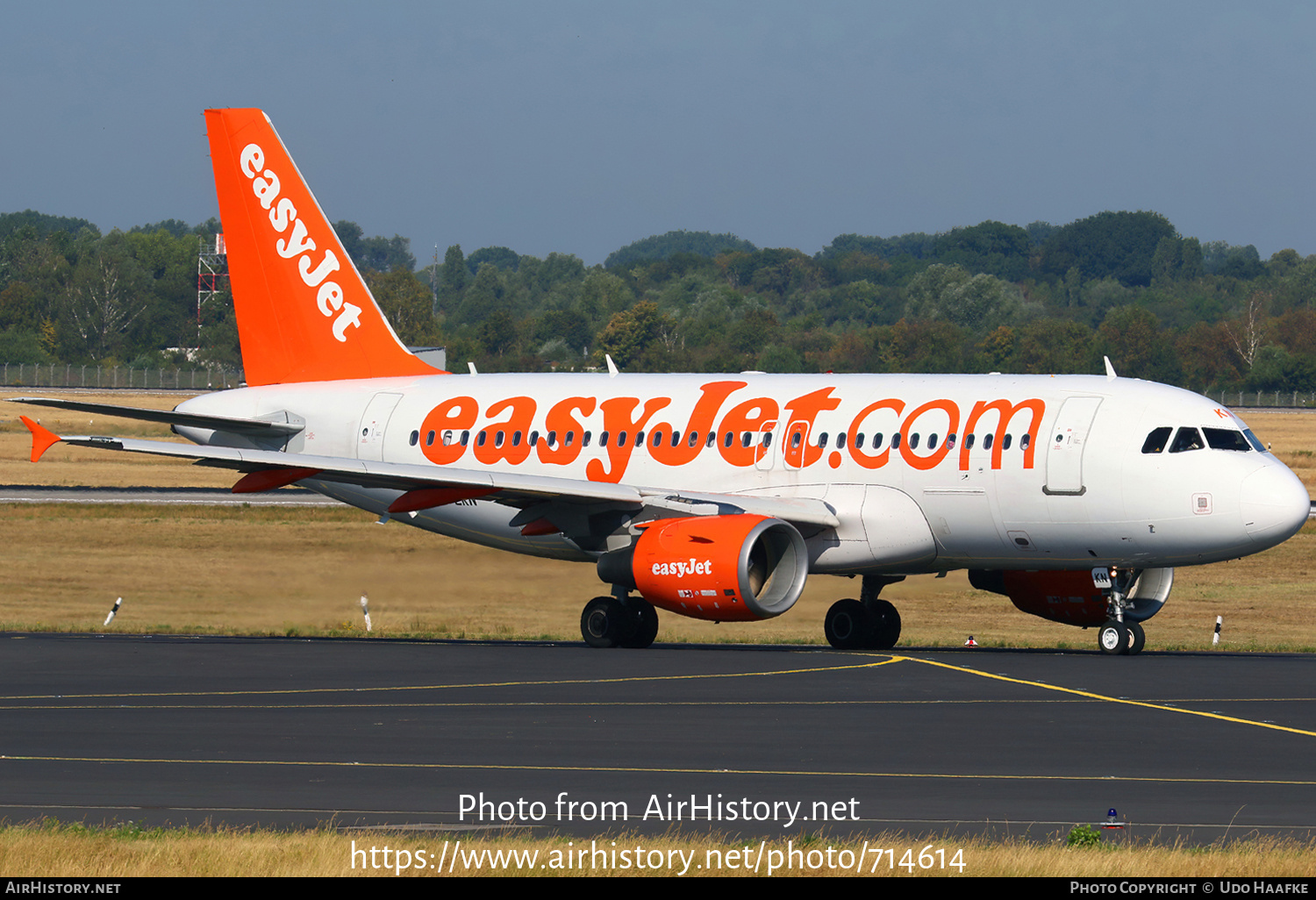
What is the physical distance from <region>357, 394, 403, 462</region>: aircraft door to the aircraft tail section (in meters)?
1.47

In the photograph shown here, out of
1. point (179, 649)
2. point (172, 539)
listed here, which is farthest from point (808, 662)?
point (172, 539)

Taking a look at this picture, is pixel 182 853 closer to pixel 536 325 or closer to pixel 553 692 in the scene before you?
pixel 553 692

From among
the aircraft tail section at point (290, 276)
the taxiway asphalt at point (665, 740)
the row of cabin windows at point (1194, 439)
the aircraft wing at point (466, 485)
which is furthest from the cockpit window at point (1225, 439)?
the aircraft tail section at point (290, 276)

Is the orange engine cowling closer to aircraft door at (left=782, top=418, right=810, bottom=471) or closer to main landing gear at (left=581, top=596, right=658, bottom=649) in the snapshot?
aircraft door at (left=782, top=418, right=810, bottom=471)

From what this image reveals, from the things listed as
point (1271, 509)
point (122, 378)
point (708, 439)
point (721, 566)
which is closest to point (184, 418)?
point (708, 439)

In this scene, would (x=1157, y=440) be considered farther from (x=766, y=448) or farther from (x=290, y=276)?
(x=290, y=276)

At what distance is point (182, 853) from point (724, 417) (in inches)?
894

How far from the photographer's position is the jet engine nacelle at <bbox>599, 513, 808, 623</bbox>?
31.0 metres

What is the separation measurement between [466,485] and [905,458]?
7.68 meters

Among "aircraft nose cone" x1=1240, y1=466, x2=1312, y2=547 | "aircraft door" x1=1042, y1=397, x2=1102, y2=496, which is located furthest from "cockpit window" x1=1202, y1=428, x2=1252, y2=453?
"aircraft door" x1=1042, y1=397, x2=1102, y2=496

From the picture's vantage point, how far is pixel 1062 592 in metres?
34.9

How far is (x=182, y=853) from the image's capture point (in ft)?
46.0

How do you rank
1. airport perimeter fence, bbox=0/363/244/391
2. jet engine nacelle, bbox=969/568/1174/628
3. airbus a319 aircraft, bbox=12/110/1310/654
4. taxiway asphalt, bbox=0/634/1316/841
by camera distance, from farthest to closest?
airport perimeter fence, bbox=0/363/244/391 < jet engine nacelle, bbox=969/568/1174/628 < airbus a319 aircraft, bbox=12/110/1310/654 < taxiway asphalt, bbox=0/634/1316/841
